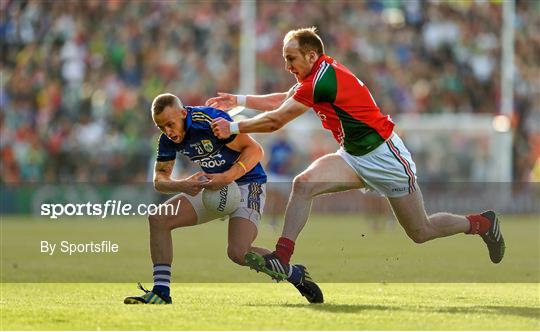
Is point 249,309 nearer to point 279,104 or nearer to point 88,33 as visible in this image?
point 279,104

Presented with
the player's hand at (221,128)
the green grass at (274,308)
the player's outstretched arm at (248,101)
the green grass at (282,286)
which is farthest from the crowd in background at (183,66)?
the player's hand at (221,128)

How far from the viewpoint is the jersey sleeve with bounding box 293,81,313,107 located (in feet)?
33.6

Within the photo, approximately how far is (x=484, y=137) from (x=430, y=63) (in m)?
2.42

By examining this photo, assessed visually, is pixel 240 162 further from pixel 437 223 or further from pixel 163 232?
pixel 437 223

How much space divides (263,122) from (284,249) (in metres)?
1.06

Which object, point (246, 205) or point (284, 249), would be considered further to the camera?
point (246, 205)

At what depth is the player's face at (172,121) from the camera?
10023mm

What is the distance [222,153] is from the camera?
10539 mm

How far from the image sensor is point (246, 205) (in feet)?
34.9

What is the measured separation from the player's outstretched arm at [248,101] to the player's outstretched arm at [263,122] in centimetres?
109

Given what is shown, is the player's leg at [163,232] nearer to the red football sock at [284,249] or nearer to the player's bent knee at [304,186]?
the red football sock at [284,249]

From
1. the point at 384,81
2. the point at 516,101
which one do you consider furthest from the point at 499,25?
the point at 384,81

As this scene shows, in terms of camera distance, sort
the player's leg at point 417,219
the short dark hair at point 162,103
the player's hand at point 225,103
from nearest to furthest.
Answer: the short dark hair at point 162,103
the player's leg at point 417,219
the player's hand at point 225,103

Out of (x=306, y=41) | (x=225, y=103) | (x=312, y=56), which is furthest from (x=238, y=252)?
(x=306, y=41)
